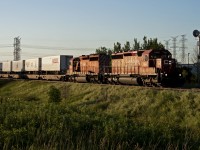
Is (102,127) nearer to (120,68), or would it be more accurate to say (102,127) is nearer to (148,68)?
(148,68)

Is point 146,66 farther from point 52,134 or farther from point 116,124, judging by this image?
point 52,134

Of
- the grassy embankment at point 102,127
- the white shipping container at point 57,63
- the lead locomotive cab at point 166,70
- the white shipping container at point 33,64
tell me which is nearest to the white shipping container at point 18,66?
the white shipping container at point 33,64

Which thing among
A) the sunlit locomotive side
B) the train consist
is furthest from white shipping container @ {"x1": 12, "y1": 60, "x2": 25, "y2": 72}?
the sunlit locomotive side

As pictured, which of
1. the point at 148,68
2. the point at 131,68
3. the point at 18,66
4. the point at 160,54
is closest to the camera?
the point at 148,68

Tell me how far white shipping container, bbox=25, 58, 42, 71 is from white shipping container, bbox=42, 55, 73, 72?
114 inches

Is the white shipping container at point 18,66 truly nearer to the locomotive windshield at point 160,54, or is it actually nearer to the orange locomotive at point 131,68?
the orange locomotive at point 131,68

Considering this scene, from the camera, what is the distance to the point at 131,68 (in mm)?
33062

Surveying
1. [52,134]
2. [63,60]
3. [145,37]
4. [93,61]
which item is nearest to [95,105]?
[93,61]

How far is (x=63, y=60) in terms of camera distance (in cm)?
5156

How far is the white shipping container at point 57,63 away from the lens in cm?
5100

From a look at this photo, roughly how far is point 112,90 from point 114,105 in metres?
3.55

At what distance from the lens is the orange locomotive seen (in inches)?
1160

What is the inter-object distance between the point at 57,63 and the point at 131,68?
2062 centimetres

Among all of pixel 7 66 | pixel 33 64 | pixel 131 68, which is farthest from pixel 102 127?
pixel 7 66
